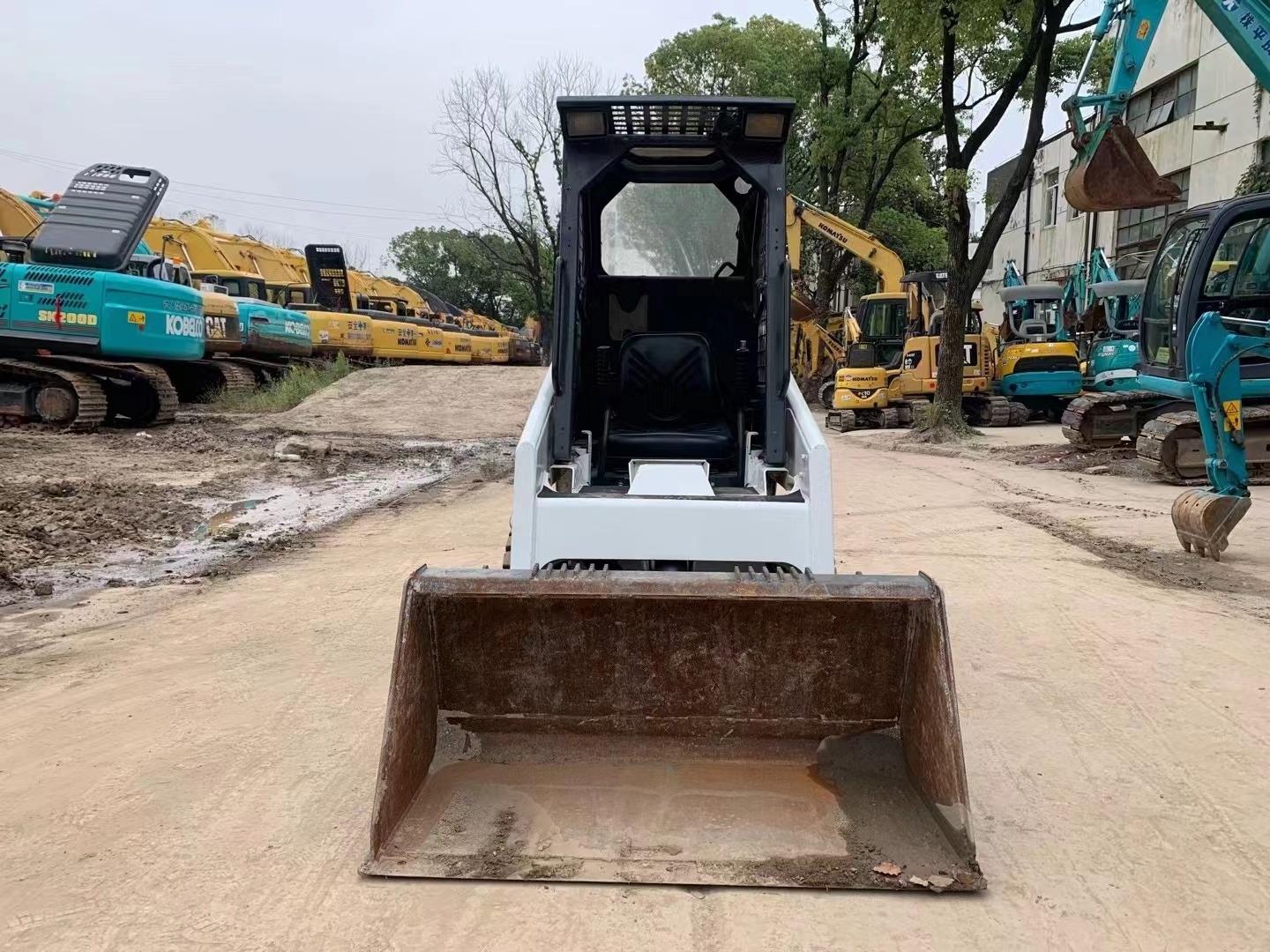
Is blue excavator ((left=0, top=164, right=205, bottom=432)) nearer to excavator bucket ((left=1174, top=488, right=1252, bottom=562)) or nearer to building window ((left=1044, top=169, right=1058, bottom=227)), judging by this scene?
excavator bucket ((left=1174, top=488, right=1252, bottom=562))

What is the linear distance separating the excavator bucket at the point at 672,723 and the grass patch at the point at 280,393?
50.9 feet

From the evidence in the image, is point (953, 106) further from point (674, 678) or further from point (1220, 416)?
point (674, 678)

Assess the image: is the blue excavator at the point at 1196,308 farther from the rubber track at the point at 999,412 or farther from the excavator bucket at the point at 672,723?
the excavator bucket at the point at 672,723

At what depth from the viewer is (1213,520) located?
22.3 feet

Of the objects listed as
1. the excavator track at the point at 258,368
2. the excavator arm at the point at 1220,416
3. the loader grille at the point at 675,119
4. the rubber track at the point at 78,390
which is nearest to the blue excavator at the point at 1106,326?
the excavator arm at the point at 1220,416

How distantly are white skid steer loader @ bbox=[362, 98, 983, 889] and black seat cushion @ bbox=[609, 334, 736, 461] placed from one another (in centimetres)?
73

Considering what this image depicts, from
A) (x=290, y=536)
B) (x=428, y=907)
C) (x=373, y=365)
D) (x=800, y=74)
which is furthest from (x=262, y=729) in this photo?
(x=800, y=74)

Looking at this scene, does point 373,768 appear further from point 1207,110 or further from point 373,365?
point 1207,110

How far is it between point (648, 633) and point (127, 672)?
2622 mm

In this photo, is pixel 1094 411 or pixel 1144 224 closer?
pixel 1094 411

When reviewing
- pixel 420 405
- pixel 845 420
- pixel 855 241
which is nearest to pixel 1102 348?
pixel 845 420

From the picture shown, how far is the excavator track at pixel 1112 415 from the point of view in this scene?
12969 mm

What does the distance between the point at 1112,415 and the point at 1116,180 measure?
3.46 metres

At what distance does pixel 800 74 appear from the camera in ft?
83.2
